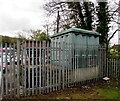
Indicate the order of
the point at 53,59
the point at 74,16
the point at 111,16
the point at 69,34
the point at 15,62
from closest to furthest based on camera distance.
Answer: the point at 15,62 → the point at 53,59 → the point at 69,34 → the point at 111,16 → the point at 74,16

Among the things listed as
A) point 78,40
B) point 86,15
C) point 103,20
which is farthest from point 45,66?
point 86,15

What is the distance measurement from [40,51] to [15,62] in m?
1.07

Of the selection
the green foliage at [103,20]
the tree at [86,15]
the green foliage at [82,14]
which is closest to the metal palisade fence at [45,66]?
the green foliage at [103,20]

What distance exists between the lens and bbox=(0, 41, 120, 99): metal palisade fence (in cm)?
377

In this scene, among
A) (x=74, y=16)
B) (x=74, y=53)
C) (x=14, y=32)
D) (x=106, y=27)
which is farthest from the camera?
(x=14, y=32)

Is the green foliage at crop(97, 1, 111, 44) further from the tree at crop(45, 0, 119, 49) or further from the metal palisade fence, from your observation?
the metal palisade fence

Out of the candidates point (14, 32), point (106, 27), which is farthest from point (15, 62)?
point (14, 32)

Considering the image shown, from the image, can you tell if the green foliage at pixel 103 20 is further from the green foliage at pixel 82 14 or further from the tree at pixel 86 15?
the green foliage at pixel 82 14

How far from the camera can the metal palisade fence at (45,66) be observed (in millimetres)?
3770

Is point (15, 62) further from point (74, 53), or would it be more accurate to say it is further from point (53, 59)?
point (74, 53)

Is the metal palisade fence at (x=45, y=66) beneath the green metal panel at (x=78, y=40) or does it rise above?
beneath

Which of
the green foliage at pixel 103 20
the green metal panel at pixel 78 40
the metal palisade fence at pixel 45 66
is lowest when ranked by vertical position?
the metal palisade fence at pixel 45 66

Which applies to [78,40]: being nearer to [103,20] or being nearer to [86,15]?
[103,20]

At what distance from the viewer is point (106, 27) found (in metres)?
10.3
